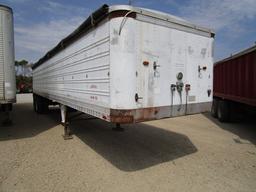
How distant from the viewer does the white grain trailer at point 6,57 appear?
630 centimetres

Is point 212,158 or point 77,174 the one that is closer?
point 77,174

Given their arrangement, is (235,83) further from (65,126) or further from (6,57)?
(6,57)

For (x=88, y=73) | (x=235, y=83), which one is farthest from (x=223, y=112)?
(x=88, y=73)

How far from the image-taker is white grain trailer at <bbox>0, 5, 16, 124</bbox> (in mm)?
6305

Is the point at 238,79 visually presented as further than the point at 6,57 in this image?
Yes

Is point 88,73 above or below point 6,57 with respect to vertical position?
below

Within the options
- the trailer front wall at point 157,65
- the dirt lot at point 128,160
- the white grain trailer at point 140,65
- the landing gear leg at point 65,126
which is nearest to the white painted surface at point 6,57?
the dirt lot at point 128,160

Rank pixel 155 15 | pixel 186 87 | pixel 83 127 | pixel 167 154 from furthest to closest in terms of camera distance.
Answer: pixel 83 127 → pixel 167 154 → pixel 186 87 → pixel 155 15

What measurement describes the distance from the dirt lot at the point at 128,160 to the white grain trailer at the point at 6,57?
125 centimetres

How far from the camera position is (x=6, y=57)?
6.43m

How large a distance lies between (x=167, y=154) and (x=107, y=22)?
3.06 m

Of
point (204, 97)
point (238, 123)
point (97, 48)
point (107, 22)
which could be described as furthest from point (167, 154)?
point (238, 123)

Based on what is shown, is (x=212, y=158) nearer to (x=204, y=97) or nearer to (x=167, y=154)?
(x=167, y=154)

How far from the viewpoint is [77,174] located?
4078 millimetres
